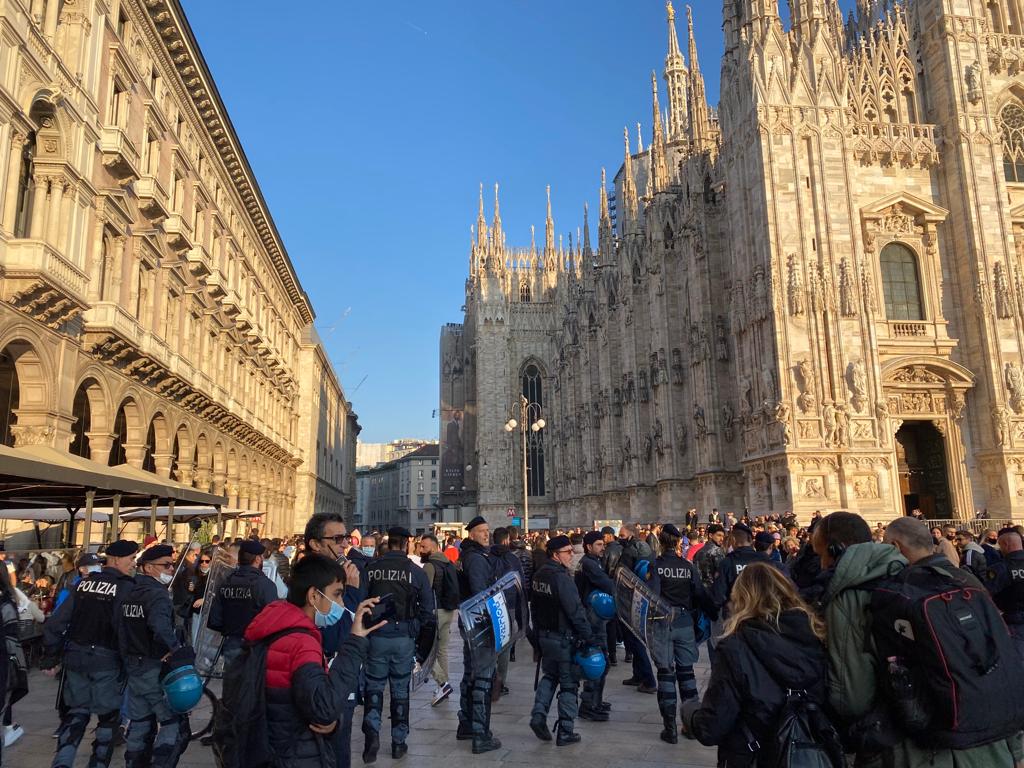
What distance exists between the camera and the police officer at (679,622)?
720 cm

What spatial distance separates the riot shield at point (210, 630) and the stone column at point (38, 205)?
38.8ft

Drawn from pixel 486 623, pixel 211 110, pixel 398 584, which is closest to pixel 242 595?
pixel 398 584

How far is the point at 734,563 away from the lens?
691 cm

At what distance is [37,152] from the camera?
16.8 m

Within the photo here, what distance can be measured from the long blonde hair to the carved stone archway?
79.9ft

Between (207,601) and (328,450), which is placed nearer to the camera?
(207,601)

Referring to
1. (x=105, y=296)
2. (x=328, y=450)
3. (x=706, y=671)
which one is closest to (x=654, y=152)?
(x=105, y=296)

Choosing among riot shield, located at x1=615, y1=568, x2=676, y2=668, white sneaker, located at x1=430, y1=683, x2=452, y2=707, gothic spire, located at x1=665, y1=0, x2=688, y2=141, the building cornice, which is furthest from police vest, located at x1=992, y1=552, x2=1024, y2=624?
gothic spire, located at x1=665, y1=0, x2=688, y2=141

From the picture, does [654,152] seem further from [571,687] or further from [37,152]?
[571,687]

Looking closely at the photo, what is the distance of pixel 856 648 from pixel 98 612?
214 inches

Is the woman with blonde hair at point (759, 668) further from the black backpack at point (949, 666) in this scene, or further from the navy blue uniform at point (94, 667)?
the navy blue uniform at point (94, 667)

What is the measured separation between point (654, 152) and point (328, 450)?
42.9 meters

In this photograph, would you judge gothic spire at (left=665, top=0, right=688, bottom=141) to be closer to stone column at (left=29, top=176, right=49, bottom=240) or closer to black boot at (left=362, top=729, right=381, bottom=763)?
stone column at (left=29, top=176, right=49, bottom=240)

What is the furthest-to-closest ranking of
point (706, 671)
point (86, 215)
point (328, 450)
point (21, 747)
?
1. point (328, 450)
2. point (86, 215)
3. point (706, 671)
4. point (21, 747)
